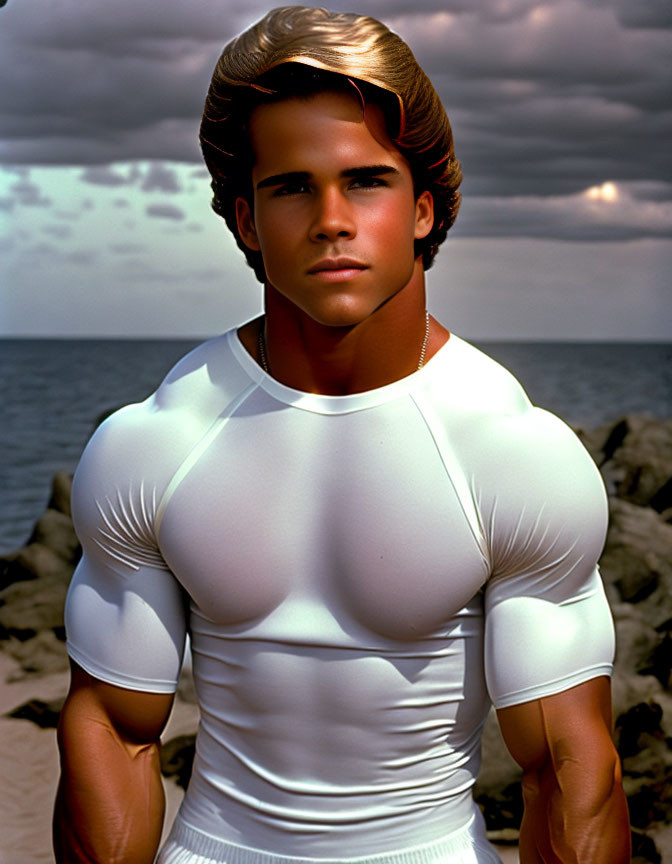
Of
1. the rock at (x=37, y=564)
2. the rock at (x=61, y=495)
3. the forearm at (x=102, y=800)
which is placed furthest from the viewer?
the rock at (x=61, y=495)

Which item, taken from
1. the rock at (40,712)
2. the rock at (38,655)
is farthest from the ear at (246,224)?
the rock at (38,655)

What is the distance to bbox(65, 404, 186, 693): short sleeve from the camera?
168 cm

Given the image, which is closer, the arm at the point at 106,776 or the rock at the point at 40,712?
the arm at the point at 106,776

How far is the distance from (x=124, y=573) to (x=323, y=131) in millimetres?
662

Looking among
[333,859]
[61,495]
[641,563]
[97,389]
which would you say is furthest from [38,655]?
[97,389]

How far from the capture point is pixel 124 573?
5.65ft

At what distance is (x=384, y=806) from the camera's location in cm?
169

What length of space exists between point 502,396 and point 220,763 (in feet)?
2.15

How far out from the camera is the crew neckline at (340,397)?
1.65 metres

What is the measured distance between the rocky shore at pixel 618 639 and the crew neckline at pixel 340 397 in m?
2.79

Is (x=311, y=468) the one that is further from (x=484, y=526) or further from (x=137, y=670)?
(x=137, y=670)

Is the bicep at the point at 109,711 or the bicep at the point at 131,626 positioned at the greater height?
the bicep at the point at 131,626

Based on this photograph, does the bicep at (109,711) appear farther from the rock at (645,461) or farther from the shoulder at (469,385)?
the rock at (645,461)

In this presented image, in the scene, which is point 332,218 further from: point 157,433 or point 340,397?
point 157,433
